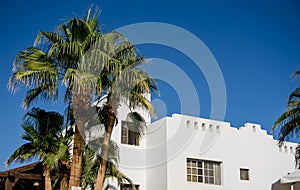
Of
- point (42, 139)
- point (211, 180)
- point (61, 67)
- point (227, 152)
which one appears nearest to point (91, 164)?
point (42, 139)

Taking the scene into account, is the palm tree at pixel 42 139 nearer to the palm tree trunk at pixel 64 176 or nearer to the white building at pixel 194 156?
the palm tree trunk at pixel 64 176

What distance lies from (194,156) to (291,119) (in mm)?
7186

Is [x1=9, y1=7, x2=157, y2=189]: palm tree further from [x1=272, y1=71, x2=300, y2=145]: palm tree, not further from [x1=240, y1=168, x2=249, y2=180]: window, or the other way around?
[x1=240, y1=168, x2=249, y2=180]: window

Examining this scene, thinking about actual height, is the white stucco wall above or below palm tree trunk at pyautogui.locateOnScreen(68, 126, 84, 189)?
above

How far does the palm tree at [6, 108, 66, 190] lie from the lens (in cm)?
1169

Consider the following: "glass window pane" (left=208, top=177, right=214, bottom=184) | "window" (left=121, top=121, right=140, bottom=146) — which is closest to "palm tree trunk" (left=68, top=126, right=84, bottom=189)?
"window" (left=121, top=121, right=140, bottom=146)

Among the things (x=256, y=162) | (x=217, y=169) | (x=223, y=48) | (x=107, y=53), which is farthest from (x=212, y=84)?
(x=256, y=162)

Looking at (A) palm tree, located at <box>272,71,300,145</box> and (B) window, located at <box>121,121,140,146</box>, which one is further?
(B) window, located at <box>121,121,140,146</box>

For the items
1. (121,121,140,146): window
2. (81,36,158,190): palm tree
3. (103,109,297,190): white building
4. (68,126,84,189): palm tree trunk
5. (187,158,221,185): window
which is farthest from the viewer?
(121,121,140,146): window

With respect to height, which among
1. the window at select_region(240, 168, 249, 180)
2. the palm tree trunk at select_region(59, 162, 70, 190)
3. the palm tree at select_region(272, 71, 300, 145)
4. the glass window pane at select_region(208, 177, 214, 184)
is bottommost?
the palm tree trunk at select_region(59, 162, 70, 190)

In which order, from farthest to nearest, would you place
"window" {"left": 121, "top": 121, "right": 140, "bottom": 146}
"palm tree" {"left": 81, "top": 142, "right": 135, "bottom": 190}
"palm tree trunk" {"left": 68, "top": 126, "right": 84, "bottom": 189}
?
"window" {"left": 121, "top": 121, "right": 140, "bottom": 146} → "palm tree" {"left": 81, "top": 142, "right": 135, "bottom": 190} → "palm tree trunk" {"left": 68, "top": 126, "right": 84, "bottom": 189}

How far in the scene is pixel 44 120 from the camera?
12.4 metres

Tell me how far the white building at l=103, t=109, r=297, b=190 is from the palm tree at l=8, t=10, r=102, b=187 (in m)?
6.71

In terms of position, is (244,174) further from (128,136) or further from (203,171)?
(128,136)
